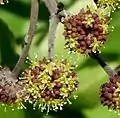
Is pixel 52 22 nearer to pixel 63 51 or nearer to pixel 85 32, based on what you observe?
pixel 85 32

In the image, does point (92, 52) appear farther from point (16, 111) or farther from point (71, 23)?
point (16, 111)

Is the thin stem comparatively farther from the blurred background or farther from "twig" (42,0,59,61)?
the blurred background

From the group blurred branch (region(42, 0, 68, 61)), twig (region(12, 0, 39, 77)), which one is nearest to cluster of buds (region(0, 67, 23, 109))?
twig (region(12, 0, 39, 77))

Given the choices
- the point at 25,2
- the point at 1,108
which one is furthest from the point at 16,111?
the point at 25,2

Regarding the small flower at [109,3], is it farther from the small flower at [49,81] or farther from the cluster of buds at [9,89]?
the cluster of buds at [9,89]

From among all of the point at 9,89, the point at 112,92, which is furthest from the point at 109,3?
the point at 9,89
